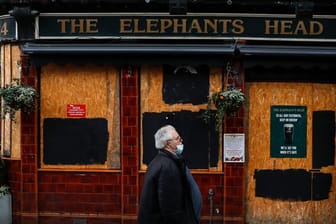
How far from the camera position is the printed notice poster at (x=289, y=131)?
9281 millimetres

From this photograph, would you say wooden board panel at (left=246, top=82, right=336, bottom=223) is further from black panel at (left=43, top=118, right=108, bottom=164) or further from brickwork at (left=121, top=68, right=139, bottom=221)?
black panel at (left=43, top=118, right=108, bottom=164)

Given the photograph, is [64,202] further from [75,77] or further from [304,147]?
[304,147]

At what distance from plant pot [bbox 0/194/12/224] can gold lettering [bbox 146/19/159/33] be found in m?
3.61

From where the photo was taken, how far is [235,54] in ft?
29.3

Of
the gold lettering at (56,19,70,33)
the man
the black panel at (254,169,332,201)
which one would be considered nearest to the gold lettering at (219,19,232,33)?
the black panel at (254,169,332,201)

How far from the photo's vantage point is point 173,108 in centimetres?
923

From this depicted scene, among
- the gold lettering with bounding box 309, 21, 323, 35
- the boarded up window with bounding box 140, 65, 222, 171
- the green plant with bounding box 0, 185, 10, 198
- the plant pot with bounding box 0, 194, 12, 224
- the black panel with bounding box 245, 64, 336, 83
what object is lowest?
the plant pot with bounding box 0, 194, 12, 224

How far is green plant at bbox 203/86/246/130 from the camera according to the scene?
28.4ft

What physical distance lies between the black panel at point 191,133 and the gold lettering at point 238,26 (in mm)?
1440

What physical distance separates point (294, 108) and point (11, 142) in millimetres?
4792

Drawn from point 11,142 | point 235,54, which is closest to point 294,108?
point 235,54

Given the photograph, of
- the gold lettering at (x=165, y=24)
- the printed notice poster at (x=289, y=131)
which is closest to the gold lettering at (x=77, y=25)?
the gold lettering at (x=165, y=24)

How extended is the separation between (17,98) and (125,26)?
2.07 meters

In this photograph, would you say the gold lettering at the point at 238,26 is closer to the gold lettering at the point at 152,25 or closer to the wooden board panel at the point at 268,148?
the wooden board panel at the point at 268,148
